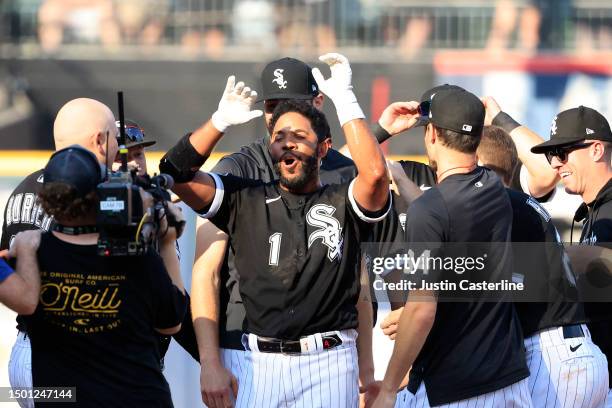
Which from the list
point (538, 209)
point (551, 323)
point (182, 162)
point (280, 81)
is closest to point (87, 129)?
point (182, 162)

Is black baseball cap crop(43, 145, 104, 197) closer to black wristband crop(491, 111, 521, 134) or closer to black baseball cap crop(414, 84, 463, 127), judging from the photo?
black baseball cap crop(414, 84, 463, 127)

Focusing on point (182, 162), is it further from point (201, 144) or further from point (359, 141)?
point (359, 141)

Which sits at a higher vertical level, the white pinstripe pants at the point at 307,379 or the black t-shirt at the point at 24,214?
the black t-shirt at the point at 24,214

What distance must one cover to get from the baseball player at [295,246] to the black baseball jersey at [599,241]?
1.23m

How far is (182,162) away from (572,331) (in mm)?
1891

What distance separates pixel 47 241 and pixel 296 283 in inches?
42.0

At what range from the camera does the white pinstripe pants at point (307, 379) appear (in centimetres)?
421

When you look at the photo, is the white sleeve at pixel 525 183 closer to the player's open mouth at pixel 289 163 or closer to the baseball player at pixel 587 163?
the baseball player at pixel 587 163

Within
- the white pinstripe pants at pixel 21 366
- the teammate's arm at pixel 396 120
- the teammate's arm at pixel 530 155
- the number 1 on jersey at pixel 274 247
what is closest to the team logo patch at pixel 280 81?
the teammate's arm at pixel 396 120

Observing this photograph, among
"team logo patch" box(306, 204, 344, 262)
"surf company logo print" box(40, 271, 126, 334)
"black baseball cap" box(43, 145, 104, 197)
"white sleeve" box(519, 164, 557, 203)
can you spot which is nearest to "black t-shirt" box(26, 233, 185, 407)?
"surf company logo print" box(40, 271, 126, 334)

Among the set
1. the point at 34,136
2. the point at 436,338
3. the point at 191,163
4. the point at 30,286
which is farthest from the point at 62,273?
the point at 34,136

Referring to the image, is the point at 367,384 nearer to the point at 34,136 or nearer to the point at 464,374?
the point at 464,374

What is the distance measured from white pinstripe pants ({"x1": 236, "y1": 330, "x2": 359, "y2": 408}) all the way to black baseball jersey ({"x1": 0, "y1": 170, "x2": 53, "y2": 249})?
1.25 m

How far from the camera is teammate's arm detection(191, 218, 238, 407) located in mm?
4465
